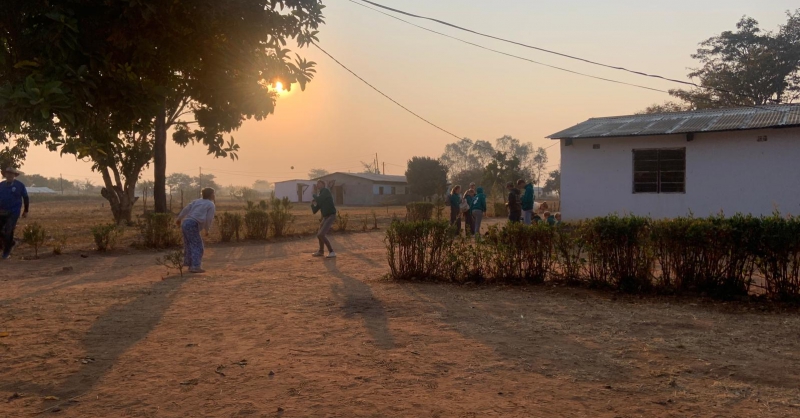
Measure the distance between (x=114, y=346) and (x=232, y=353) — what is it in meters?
1.09

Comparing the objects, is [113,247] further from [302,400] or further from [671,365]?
[671,365]

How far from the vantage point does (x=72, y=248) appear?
14.1 metres

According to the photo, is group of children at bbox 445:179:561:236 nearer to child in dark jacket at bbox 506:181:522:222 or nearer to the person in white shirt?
child in dark jacket at bbox 506:181:522:222

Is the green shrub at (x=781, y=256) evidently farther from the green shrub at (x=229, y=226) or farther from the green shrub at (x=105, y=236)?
the green shrub at (x=229, y=226)

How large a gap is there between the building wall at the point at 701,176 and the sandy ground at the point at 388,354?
8.47 metres

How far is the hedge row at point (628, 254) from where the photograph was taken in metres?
6.66

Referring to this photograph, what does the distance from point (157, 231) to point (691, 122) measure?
14172 mm

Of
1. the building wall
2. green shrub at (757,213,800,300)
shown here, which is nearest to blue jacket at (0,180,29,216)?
green shrub at (757,213,800,300)

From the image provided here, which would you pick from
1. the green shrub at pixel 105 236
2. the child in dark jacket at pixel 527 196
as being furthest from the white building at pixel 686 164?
the green shrub at pixel 105 236

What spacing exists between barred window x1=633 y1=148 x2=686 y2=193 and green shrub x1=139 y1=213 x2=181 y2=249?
12.2 m

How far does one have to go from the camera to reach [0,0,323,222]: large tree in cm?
436

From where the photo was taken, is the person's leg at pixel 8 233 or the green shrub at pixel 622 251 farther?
the person's leg at pixel 8 233

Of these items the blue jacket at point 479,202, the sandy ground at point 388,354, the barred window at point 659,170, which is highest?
the barred window at point 659,170

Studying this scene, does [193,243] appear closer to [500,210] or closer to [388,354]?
[388,354]
